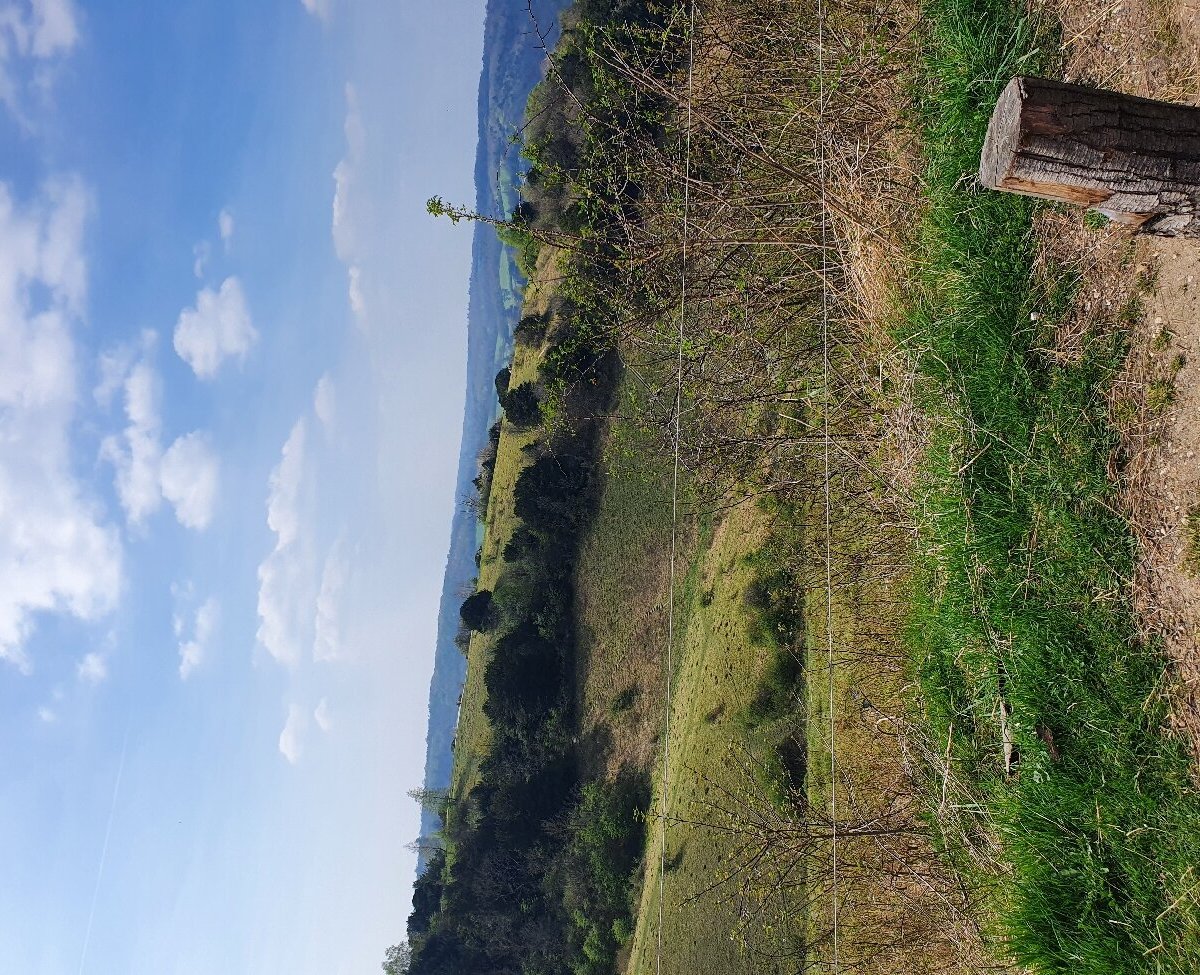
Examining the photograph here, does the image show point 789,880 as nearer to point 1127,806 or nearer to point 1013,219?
point 1127,806

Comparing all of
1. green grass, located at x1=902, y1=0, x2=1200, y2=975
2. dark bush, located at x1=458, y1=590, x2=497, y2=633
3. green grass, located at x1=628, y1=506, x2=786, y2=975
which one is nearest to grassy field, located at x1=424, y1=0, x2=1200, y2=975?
green grass, located at x1=902, y1=0, x2=1200, y2=975

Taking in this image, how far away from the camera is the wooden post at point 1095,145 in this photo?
2955 mm

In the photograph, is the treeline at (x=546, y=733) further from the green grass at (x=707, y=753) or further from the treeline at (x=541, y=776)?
the green grass at (x=707, y=753)

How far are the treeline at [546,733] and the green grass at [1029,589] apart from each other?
13.9 metres

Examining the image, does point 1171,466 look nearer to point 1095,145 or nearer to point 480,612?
point 1095,145

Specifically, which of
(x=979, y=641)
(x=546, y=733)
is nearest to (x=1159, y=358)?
(x=979, y=641)

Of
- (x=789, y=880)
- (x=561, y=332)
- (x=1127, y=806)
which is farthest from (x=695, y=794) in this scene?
(x=561, y=332)

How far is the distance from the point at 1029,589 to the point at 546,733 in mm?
20963

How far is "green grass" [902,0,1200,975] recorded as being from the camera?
3.90m

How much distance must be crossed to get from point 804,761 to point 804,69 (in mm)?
8228

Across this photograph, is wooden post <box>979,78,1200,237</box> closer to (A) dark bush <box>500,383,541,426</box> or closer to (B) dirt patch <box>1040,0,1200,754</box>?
(B) dirt patch <box>1040,0,1200,754</box>

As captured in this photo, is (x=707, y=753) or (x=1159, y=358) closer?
(x=1159, y=358)

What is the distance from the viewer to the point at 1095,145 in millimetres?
2990

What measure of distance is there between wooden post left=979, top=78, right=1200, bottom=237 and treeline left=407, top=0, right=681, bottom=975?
1585cm
